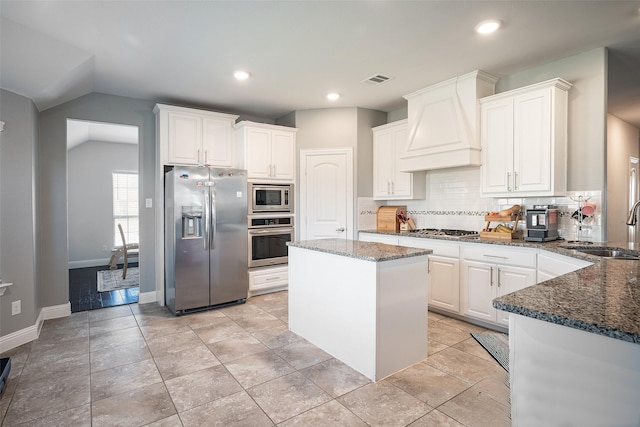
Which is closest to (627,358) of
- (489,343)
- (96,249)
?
(489,343)

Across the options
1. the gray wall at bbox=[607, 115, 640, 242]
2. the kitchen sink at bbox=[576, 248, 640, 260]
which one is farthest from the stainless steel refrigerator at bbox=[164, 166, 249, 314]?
the gray wall at bbox=[607, 115, 640, 242]

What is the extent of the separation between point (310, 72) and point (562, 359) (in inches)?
128

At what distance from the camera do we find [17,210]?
9.86ft

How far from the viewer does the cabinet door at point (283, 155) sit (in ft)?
15.4

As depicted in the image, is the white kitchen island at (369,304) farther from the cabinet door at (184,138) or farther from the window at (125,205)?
the window at (125,205)

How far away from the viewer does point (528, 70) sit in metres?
3.39

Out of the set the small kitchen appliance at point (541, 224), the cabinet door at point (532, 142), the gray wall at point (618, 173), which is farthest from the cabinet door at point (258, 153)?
the gray wall at point (618, 173)

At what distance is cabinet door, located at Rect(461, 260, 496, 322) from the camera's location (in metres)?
3.20

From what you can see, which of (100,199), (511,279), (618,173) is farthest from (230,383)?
(100,199)

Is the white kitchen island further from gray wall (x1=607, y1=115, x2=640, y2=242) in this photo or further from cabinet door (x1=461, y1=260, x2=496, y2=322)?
gray wall (x1=607, y1=115, x2=640, y2=242)

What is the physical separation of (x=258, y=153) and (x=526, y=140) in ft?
10.1

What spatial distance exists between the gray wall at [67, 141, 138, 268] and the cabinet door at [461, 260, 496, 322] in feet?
22.0

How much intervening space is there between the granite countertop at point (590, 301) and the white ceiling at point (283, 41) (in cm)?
189

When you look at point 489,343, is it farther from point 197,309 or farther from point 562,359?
point 197,309
